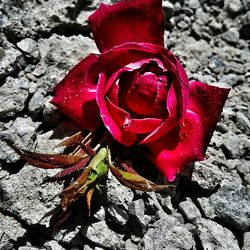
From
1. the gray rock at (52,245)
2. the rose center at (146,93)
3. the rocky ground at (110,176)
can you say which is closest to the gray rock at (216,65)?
the rocky ground at (110,176)

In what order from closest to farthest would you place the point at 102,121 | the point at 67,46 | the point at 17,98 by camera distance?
the point at 102,121, the point at 17,98, the point at 67,46

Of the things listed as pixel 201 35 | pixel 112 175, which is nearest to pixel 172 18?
pixel 201 35

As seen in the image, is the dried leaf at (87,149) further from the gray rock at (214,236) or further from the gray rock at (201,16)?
the gray rock at (201,16)

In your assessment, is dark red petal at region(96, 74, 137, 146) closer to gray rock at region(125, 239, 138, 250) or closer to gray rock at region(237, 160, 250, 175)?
gray rock at region(125, 239, 138, 250)

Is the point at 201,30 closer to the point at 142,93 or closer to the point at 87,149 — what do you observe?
the point at 142,93

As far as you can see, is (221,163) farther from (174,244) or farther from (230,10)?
(230,10)

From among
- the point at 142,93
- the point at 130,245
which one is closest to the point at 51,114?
the point at 142,93
